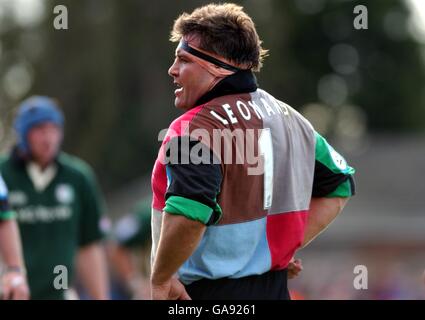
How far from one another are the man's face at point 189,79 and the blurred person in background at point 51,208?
3.25 meters

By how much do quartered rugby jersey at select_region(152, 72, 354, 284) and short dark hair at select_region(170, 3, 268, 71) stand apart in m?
0.10

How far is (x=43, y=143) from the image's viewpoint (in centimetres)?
765

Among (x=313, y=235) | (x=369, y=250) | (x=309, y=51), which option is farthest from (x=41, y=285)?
(x=309, y=51)

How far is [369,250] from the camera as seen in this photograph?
2761 centimetres

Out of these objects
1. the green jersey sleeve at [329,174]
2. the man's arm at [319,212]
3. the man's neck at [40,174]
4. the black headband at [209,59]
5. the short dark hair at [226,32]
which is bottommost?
the man's neck at [40,174]

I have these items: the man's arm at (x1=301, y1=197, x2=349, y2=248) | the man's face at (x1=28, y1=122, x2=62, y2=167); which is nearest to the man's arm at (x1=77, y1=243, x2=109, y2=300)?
the man's face at (x1=28, y1=122, x2=62, y2=167)

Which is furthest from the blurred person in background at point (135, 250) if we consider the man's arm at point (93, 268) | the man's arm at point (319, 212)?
the man's arm at point (319, 212)

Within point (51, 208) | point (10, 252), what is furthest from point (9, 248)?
point (51, 208)

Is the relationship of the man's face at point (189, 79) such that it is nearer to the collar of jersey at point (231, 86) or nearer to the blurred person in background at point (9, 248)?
the collar of jersey at point (231, 86)

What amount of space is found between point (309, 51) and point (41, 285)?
43.4 m

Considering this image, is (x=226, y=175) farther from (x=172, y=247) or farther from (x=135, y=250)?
(x=135, y=250)

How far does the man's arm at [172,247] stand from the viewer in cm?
405

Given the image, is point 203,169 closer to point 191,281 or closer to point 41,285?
point 191,281

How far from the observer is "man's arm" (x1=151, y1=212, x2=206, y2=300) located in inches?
160
